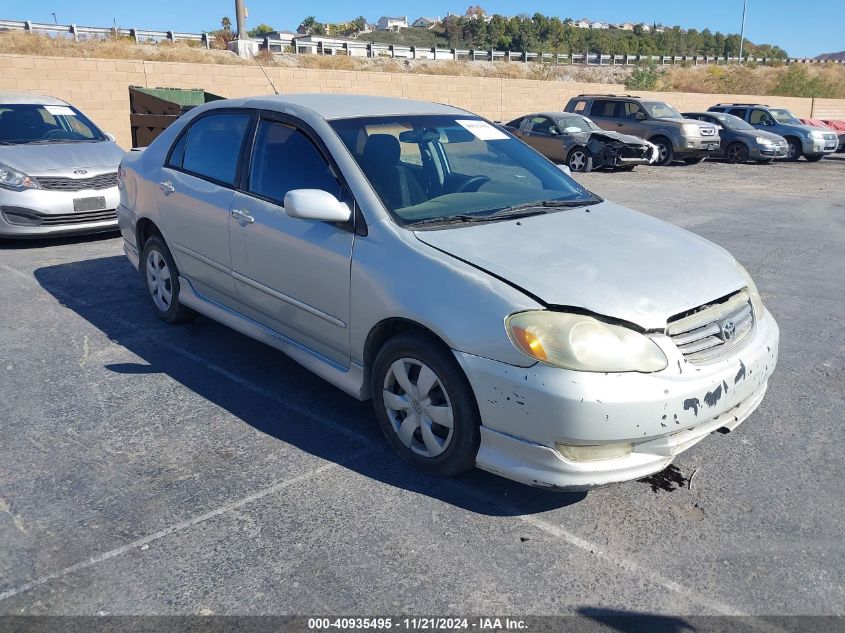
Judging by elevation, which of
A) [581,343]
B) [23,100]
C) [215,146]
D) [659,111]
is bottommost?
[581,343]

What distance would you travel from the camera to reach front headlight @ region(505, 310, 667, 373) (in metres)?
2.91

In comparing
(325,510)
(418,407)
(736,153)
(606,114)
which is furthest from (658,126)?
(325,510)

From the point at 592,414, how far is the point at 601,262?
809 millimetres

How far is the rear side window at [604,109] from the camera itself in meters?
20.3

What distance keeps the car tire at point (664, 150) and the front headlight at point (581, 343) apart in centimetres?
1823

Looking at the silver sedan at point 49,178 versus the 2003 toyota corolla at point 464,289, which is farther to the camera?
the silver sedan at point 49,178

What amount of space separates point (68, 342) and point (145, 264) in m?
0.82

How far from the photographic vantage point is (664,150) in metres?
20.2

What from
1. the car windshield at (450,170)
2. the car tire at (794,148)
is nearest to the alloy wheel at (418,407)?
the car windshield at (450,170)

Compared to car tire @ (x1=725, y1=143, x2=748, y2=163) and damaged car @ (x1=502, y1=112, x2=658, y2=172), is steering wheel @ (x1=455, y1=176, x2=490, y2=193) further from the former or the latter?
car tire @ (x1=725, y1=143, x2=748, y2=163)

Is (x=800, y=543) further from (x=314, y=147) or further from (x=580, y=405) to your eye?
(x=314, y=147)

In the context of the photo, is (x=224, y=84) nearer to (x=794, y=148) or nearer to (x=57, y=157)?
(x=57, y=157)

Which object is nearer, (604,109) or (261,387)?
(261,387)

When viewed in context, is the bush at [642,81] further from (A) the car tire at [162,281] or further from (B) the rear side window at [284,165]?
(B) the rear side window at [284,165]
